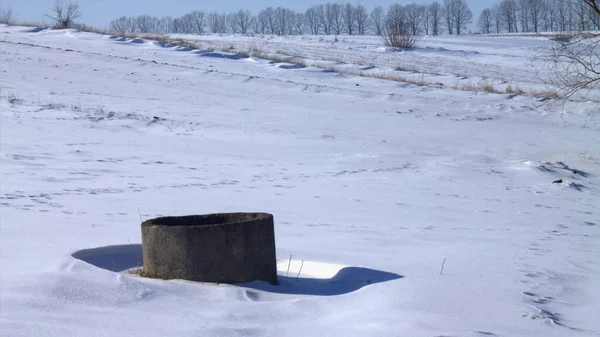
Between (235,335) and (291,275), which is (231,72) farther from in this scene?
(235,335)

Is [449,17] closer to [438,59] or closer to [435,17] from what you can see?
[435,17]

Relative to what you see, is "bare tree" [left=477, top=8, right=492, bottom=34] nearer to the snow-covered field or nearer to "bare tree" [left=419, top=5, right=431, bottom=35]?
"bare tree" [left=419, top=5, right=431, bottom=35]

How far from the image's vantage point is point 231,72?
25.6m

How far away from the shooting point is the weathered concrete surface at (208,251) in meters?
5.74

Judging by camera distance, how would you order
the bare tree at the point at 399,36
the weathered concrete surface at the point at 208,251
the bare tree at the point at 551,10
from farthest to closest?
the bare tree at the point at 399,36 → the bare tree at the point at 551,10 → the weathered concrete surface at the point at 208,251

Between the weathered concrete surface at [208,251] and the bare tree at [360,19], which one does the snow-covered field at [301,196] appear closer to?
the weathered concrete surface at [208,251]

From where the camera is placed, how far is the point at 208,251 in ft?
18.9

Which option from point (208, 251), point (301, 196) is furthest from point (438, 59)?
point (208, 251)

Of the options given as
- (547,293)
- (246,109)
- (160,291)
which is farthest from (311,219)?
(246,109)

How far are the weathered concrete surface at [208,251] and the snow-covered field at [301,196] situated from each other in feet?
0.47

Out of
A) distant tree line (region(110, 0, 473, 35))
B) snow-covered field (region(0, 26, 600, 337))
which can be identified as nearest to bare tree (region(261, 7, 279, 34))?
distant tree line (region(110, 0, 473, 35))

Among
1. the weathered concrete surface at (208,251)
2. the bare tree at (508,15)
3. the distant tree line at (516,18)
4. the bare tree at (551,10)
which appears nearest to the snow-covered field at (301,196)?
the weathered concrete surface at (208,251)

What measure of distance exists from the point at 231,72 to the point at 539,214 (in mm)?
15761

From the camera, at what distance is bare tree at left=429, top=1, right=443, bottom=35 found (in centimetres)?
9688
